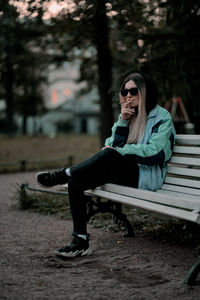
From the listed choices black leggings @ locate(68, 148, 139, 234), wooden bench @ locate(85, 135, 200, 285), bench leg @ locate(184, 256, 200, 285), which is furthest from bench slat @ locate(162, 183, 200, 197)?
bench leg @ locate(184, 256, 200, 285)

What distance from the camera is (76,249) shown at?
402 cm

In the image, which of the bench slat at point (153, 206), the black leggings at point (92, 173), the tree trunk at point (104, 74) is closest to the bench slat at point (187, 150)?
the black leggings at point (92, 173)

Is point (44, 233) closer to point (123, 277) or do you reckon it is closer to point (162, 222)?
point (162, 222)

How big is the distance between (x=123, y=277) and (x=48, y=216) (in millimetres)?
2748

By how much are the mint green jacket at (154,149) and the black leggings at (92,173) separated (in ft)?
0.26

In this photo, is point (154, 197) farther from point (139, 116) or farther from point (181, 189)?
point (139, 116)

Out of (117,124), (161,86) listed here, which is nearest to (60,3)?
(161,86)

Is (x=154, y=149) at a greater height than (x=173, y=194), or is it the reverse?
(x=154, y=149)

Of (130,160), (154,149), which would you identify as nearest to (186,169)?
(154,149)

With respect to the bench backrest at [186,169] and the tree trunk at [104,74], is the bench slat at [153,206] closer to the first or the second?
the bench backrest at [186,169]

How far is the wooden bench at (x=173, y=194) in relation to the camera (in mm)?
3398

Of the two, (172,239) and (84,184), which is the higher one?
(84,184)

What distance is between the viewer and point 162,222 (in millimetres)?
5406

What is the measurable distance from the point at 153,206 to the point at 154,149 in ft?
2.19
